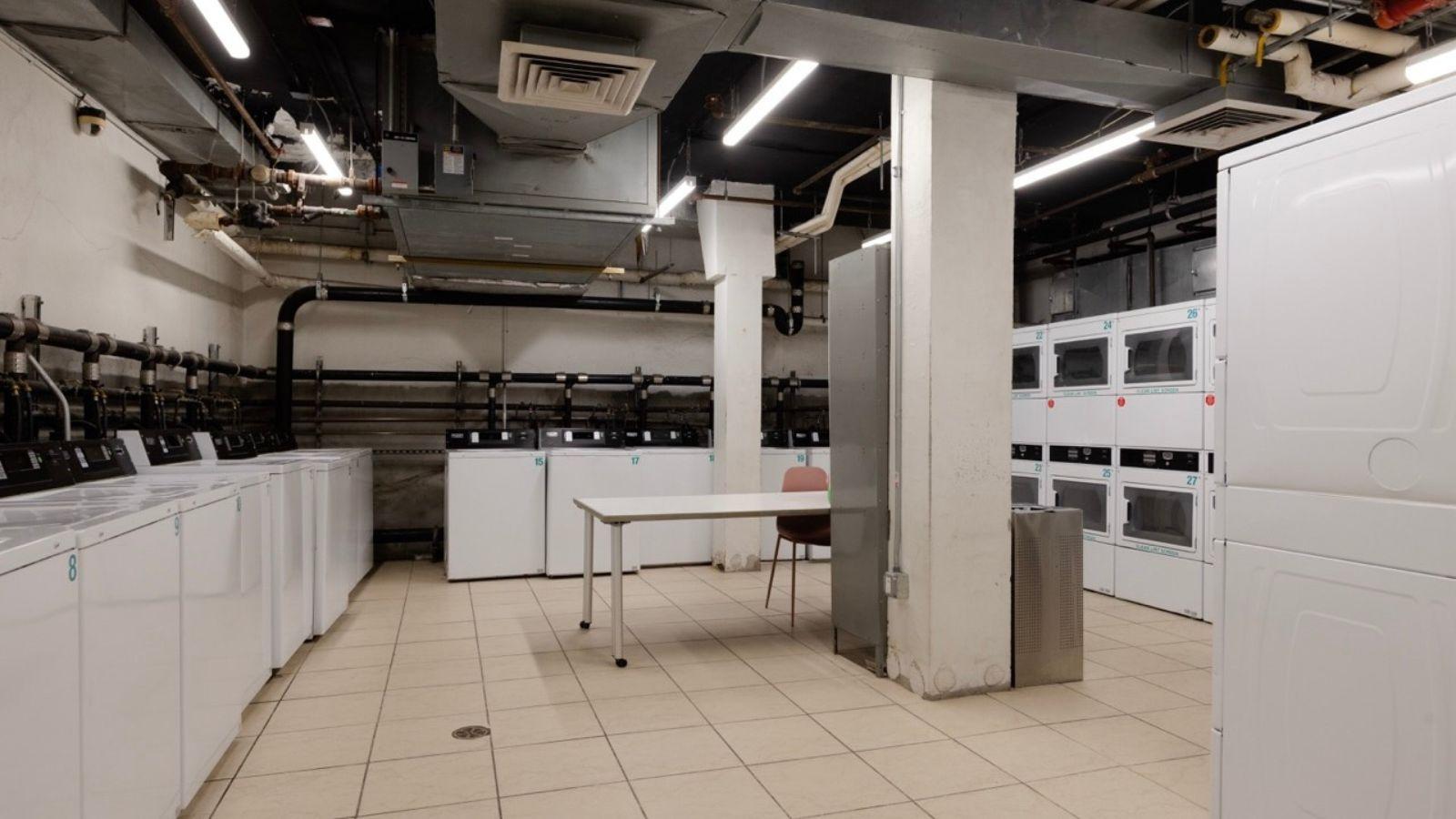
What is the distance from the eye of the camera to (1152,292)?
7094 mm

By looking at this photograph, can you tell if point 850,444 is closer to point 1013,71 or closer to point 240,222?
point 1013,71

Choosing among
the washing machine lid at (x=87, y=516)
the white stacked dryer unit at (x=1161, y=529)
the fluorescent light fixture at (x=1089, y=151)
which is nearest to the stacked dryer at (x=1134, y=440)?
the white stacked dryer unit at (x=1161, y=529)

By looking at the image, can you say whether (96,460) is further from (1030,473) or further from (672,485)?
(1030,473)

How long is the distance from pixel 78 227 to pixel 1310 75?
242 inches

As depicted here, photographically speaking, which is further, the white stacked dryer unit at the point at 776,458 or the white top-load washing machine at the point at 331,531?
the white stacked dryer unit at the point at 776,458

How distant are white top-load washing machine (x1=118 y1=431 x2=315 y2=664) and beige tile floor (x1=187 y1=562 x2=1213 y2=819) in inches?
10.5

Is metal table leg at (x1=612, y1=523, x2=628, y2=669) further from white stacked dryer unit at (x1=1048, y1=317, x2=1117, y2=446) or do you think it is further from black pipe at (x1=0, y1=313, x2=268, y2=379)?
white stacked dryer unit at (x1=1048, y1=317, x2=1117, y2=446)

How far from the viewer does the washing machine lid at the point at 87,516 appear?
179 cm

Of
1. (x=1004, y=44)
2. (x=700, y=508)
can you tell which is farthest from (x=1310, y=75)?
(x=700, y=508)

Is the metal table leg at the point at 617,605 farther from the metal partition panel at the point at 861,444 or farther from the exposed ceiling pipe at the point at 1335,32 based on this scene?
the exposed ceiling pipe at the point at 1335,32

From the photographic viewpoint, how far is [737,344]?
6812 mm

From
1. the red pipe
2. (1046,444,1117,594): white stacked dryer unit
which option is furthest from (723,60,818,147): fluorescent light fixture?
(1046,444,1117,594): white stacked dryer unit

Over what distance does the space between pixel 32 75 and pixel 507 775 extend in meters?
3.81

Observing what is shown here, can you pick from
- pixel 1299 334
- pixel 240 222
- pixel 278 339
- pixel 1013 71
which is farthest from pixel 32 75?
pixel 1299 334
